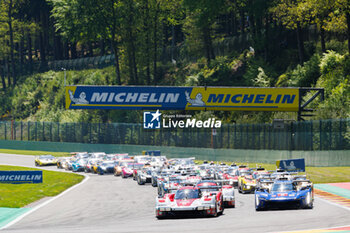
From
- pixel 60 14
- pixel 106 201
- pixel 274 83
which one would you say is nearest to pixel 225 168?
pixel 106 201

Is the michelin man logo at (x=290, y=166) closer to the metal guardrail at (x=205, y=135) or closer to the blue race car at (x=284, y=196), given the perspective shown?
the metal guardrail at (x=205, y=135)

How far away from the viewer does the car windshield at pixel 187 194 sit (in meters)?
24.5

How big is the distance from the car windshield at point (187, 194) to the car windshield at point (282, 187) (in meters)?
3.66

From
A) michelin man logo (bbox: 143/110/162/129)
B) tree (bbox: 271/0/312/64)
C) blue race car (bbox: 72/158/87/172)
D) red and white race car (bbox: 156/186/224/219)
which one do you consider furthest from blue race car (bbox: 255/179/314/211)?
michelin man logo (bbox: 143/110/162/129)

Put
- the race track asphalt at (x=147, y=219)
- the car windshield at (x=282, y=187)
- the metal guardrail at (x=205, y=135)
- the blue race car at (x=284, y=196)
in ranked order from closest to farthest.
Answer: the race track asphalt at (x=147, y=219)
the blue race car at (x=284, y=196)
the car windshield at (x=282, y=187)
the metal guardrail at (x=205, y=135)

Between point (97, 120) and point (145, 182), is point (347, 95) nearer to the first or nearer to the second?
point (145, 182)

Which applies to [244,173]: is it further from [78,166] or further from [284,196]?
[78,166]

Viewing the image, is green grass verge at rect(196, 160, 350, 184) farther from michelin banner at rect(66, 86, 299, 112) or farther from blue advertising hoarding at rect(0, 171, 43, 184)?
blue advertising hoarding at rect(0, 171, 43, 184)

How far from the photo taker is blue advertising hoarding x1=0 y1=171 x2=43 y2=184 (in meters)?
37.5

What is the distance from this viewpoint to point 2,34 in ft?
387

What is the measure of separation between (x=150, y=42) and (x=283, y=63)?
26988mm

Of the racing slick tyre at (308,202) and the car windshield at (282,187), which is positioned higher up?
the car windshield at (282,187)

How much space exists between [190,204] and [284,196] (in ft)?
14.0

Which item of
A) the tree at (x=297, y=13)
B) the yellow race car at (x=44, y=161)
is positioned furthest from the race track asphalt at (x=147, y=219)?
the yellow race car at (x=44, y=161)
